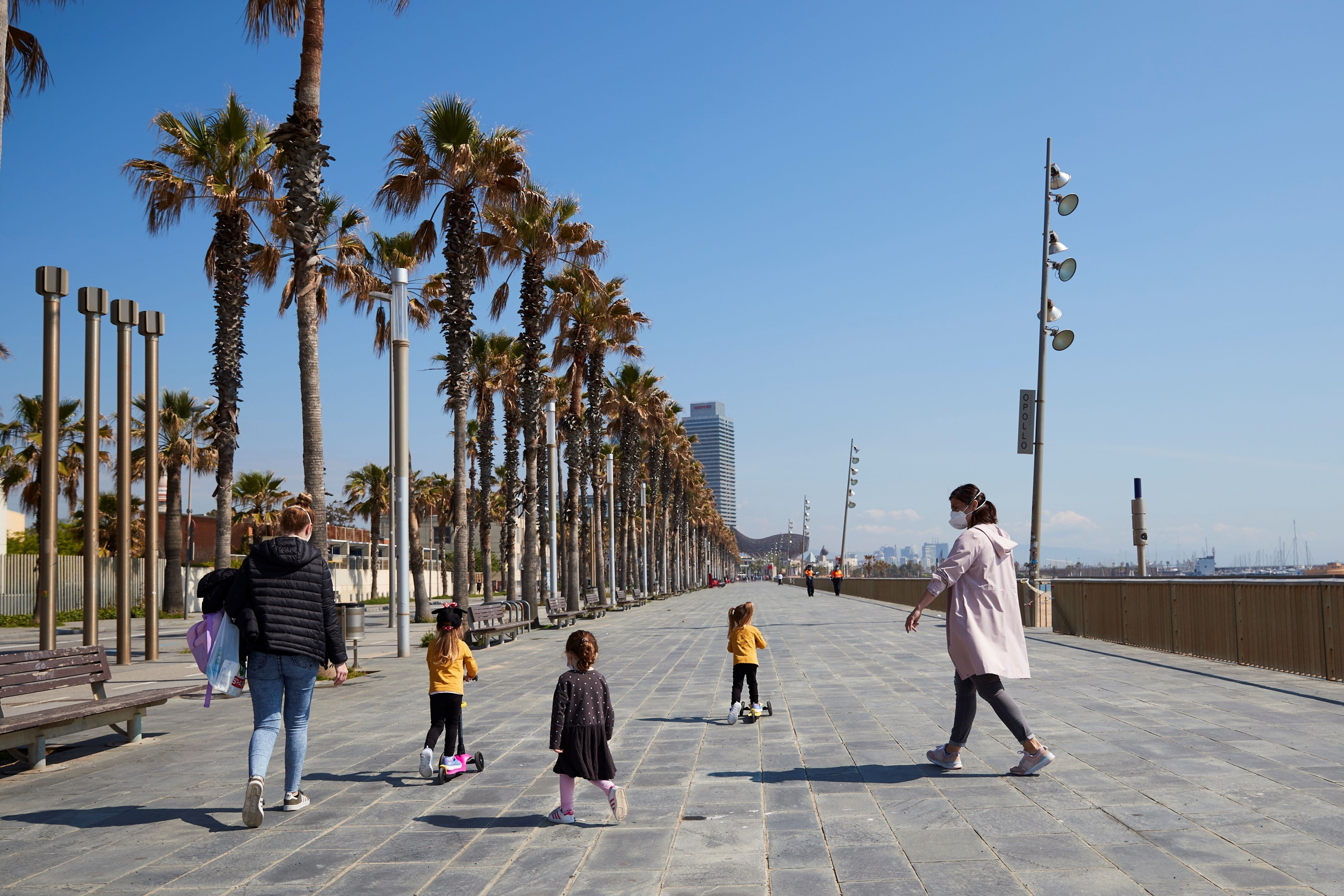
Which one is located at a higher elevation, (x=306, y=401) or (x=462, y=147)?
(x=462, y=147)

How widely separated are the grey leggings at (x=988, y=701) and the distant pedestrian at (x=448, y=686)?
3.29 m

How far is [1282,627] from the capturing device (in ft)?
40.6

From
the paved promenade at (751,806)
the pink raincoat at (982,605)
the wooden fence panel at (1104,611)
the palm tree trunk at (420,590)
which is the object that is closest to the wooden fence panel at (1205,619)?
the wooden fence panel at (1104,611)

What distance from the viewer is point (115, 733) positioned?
9.45 meters

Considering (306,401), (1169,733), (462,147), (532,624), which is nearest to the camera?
(1169,733)

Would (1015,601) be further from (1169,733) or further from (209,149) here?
(209,149)

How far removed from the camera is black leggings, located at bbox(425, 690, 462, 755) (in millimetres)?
6926

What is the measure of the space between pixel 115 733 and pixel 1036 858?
332 inches

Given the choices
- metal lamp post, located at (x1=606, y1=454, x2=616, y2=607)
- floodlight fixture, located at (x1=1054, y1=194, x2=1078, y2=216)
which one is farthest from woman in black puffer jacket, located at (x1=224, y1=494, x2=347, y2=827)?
metal lamp post, located at (x1=606, y1=454, x2=616, y2=607)

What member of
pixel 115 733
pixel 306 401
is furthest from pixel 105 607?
pixel 115 733

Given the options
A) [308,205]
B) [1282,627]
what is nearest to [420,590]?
[308,205]

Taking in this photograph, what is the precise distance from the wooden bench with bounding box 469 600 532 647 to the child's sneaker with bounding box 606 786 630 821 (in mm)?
12788

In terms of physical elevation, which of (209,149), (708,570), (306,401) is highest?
(209,149)

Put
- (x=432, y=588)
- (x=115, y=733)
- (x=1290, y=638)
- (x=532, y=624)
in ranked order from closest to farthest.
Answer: (x=115, y=733), (x=1290, y=638), (x=532, y=624), (x=432, y=588)
